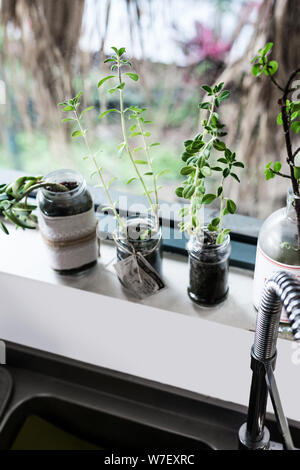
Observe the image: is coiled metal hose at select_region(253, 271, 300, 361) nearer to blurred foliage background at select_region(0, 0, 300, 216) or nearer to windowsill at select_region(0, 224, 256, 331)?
windowsill at select_region(0, 224, 256, 331)

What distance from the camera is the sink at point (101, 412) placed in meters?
0.91

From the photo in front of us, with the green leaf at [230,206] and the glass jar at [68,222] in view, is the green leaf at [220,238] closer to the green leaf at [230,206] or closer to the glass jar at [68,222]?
the green leaf at [230,206]

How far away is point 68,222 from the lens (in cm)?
82

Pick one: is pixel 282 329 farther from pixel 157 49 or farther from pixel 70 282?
pixel 157 49

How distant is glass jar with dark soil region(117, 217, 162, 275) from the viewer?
81cm

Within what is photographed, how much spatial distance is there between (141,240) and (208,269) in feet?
0.41

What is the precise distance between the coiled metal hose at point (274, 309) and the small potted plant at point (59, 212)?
0.39 meters

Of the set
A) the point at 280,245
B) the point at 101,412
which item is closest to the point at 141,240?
the point at 280,245

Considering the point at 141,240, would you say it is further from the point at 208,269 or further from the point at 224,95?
the point at 224,95

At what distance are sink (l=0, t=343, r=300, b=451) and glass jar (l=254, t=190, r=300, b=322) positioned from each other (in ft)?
1.02

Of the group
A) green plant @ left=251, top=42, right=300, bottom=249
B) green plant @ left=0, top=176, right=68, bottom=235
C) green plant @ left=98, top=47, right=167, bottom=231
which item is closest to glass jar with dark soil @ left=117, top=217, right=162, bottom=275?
green plant @ left=98, top=47, right=167, bottom=231

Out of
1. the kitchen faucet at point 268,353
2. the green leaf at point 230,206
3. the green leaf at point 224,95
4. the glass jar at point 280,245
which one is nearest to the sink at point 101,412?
the kitchen faucet at point 268,353

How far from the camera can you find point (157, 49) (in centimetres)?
76
